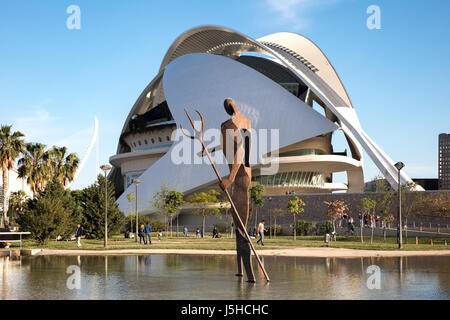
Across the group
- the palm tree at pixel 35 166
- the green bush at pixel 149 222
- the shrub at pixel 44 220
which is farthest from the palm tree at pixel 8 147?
the shrub at pixel 44 220

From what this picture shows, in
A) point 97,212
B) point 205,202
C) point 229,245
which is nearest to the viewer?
point 229,245

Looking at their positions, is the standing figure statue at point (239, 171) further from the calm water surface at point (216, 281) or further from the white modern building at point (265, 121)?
the white modern building at point (265, 121)

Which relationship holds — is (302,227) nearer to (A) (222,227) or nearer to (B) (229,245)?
(A) (222,227)

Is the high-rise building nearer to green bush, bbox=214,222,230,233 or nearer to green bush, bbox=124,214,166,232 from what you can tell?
green bush, bbox=214,222,230,233

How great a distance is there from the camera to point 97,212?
35156 millimetres

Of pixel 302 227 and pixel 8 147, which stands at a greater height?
pixel 8 147

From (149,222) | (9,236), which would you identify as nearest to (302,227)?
(149,222)

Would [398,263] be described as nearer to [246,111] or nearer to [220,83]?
[246,111]

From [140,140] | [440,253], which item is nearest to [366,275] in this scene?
[440,253]

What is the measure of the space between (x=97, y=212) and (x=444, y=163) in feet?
409

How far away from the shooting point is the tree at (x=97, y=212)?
3522 centimetres

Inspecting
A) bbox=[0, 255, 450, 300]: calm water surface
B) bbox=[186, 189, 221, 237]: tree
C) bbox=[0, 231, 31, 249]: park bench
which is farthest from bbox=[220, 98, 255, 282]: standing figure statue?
bbox=[186, 189, 221, 237]: tree

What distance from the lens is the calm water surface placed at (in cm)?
1074
